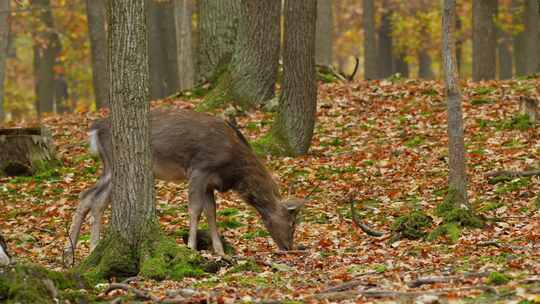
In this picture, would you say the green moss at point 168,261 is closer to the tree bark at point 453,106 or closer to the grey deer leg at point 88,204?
A: the grey deer leg at point 88,204

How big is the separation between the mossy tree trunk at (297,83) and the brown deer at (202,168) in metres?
3.92

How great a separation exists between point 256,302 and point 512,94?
11.8 metres

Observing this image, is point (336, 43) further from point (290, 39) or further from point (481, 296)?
point (481, 296)

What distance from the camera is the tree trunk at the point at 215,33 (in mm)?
19875

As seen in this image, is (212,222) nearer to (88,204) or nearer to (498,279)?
(88,204)

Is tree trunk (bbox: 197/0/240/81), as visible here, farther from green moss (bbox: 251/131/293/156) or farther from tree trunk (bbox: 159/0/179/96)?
tree trunk (bbox: 159/0/179/96)

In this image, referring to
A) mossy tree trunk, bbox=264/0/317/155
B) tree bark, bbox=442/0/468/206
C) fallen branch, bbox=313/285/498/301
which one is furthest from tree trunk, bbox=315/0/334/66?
fallen branch, bbox=313/285/498/301

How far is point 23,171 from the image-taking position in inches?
632

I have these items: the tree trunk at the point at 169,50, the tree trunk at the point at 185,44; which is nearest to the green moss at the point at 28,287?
the tree trunk at the point at 185,44

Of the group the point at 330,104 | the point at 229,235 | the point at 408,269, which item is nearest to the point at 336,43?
the point at 330,104

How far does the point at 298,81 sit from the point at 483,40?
324 inches

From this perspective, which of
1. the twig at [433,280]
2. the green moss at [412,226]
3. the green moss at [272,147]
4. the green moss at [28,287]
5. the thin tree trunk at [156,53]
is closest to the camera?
the green moss at [28,287]

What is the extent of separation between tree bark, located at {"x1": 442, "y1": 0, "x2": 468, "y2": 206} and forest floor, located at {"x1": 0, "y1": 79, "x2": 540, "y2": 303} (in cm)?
61

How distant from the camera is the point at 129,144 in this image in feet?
30.6
